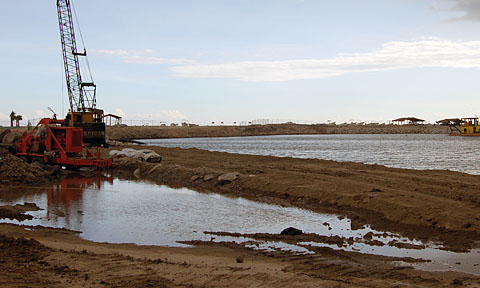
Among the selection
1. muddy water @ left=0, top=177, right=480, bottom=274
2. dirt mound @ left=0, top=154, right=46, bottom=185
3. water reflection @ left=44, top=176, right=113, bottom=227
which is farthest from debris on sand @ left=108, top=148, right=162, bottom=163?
muddy water @ left=0, top=177, right=480, bottom=274

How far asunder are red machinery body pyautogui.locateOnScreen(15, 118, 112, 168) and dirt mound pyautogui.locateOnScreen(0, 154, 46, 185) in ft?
8.10

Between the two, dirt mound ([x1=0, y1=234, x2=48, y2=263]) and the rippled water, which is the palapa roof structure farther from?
dirt mound ([x1=0, y1=234, x2=48, y2=263])

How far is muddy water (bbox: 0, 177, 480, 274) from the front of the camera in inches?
369

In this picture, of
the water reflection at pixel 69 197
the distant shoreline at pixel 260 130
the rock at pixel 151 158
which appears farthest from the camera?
the distant shoreline at pixel 260 130

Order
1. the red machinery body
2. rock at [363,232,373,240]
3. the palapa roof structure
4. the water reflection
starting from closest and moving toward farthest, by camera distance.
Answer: rock at [363,232,373,240] → the water reflection → the red machinery body → the palapa roof structure

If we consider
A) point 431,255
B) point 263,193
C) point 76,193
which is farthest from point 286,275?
point 76,193

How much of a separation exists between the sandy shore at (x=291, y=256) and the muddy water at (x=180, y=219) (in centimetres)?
63

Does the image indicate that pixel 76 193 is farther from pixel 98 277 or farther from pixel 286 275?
pixel 286 275

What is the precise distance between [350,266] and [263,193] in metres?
9.72

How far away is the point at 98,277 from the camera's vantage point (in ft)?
22.6

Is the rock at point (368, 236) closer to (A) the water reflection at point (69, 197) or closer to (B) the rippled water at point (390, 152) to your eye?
(A) the water reflection at point (69, 197)

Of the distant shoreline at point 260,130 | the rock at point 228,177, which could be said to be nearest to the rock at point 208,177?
the rock at point 228,177

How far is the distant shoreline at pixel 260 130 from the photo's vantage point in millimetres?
117000

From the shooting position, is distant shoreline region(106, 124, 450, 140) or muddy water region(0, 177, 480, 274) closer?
muddy water region(0, 177, 480, 274)
